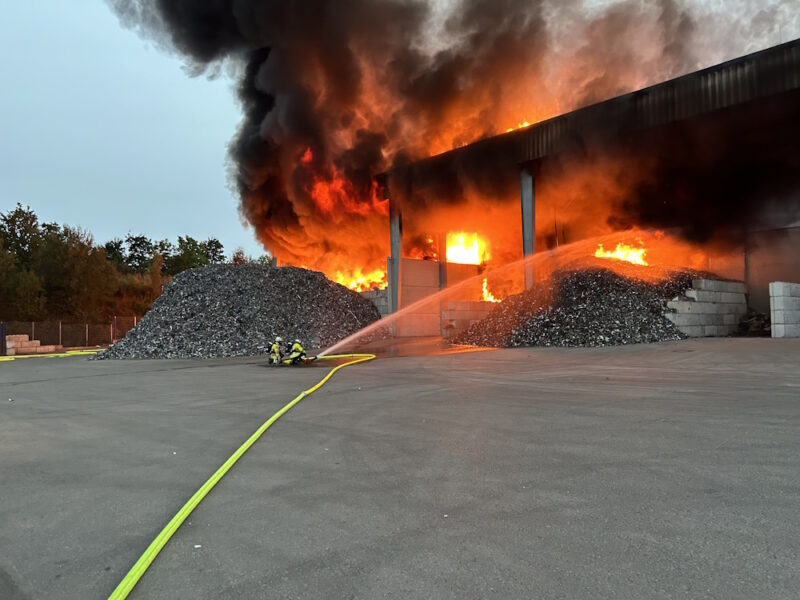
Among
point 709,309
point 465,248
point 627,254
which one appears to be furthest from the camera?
point 465,248

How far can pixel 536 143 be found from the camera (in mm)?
19250

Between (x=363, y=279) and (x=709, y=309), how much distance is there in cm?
1802

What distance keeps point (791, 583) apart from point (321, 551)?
1.94 metres

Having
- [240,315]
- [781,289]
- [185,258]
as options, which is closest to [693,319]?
[781,289]

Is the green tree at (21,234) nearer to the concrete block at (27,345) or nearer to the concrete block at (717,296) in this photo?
the concrete block at (27,345)

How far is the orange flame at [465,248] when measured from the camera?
88.2 feet

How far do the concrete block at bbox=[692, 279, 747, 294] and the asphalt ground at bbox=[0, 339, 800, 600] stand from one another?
11183mm

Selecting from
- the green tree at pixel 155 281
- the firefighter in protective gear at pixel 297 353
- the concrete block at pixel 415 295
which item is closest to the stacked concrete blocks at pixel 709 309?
the concrete block at pixel 415 295

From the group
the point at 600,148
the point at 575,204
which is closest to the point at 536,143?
the point at 600,148

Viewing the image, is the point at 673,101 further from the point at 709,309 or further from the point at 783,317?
the point at 783,317

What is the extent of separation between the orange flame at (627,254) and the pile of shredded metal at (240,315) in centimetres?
1049

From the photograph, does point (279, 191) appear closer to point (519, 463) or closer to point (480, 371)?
point (480, 371)

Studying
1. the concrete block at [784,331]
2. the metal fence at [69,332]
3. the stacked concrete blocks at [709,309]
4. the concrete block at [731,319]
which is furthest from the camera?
the metal fence at [69,332]

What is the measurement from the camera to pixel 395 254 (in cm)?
2473
